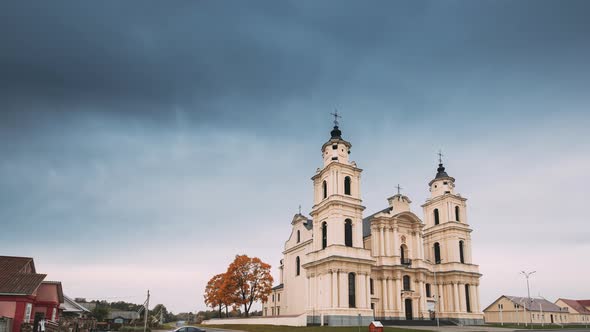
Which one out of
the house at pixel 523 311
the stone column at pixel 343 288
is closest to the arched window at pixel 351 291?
the stone column at pixel 343 288

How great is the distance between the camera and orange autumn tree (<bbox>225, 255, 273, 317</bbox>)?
196 ft

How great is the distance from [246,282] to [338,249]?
18.2 meters

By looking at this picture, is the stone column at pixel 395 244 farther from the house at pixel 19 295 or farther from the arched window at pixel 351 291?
the house at pixel 19 295

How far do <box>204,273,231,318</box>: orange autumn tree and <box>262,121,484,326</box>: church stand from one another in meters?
7.73

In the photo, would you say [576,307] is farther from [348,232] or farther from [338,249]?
[338,249]

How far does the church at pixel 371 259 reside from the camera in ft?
157

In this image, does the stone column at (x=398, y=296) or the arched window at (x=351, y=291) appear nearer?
the arched window at (x=351, y=291)

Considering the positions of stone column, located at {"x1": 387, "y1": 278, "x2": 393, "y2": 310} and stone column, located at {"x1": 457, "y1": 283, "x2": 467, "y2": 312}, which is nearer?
stone column, located at {"x1": 387, "y1": 278, "x2": 393, "y2": 310}

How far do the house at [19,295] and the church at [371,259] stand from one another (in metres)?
25.2

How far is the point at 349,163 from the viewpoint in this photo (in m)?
53.5

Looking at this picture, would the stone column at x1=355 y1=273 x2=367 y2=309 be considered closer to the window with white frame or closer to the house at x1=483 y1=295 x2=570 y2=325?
the window with white frame

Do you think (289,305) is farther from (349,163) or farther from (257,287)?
(349,163)

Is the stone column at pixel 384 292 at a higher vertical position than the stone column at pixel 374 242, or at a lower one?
lower

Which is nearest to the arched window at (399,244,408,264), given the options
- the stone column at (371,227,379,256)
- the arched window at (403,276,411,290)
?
the arched window at (403,276,411,290)
